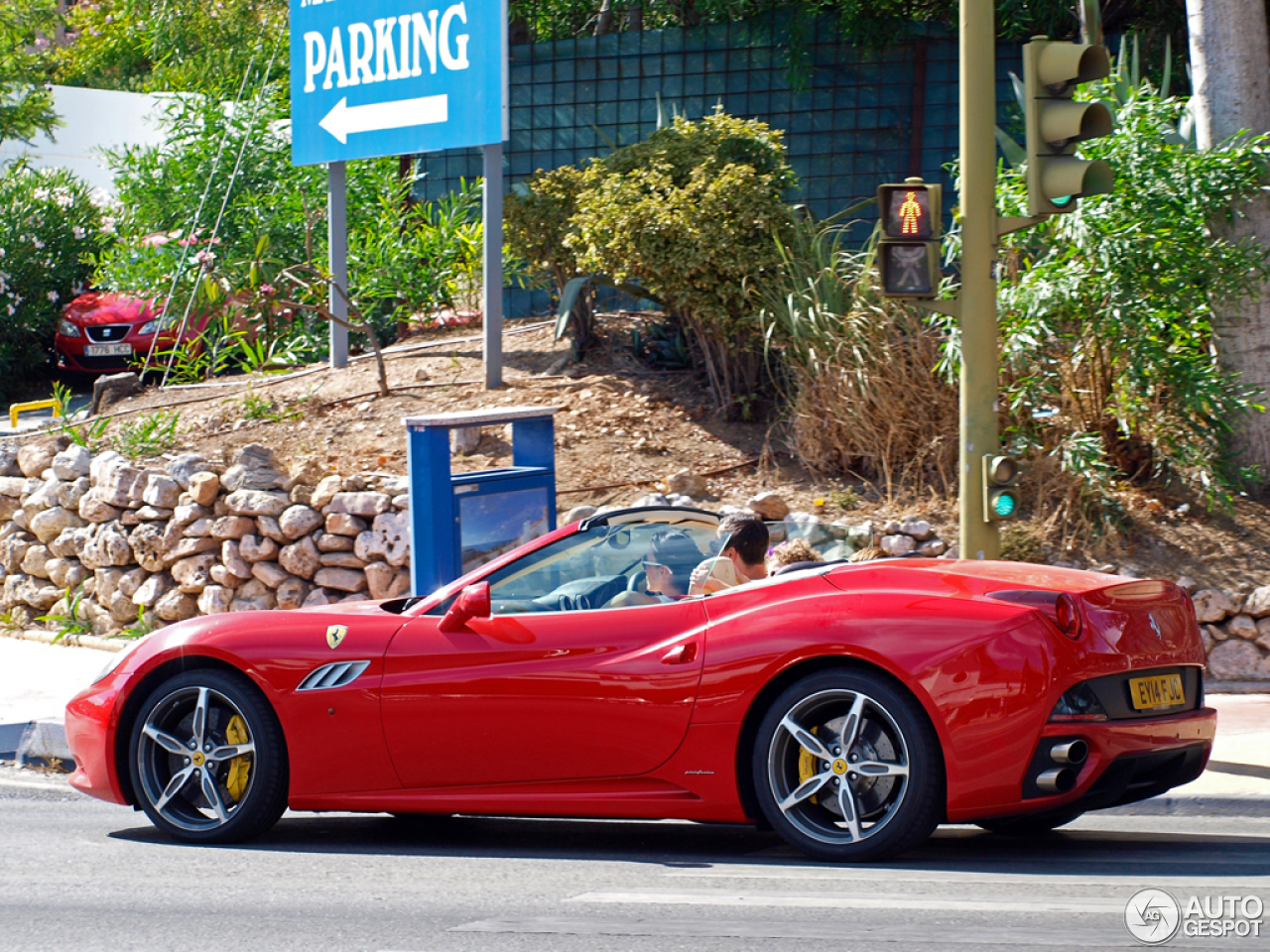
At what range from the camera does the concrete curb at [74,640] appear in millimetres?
10641

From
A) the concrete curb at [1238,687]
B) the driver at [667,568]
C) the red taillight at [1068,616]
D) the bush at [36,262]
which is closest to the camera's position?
the red taillight at [1068,616]

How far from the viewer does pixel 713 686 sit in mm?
5195

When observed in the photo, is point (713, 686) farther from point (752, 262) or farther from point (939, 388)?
point (752, 262)

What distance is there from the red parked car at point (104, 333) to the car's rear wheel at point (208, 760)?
1280cm

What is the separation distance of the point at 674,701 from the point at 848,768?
68 cm

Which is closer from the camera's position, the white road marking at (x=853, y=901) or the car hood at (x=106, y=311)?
the white road marking at (x=853, y=901)

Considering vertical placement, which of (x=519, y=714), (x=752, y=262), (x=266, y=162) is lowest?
(x=519, y=714)

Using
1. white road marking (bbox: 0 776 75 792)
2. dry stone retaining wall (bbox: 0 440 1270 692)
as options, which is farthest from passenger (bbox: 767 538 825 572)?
white road marking (bbox: 0 776 75 792)

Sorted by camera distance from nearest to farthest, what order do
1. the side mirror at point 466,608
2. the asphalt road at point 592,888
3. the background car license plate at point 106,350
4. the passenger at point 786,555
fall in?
the asphalt road at point 592,888, the side mirror at point 466,608, the passenger at point 786,555, the background car license plate at point 106,350

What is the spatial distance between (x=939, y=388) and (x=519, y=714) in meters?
5.29

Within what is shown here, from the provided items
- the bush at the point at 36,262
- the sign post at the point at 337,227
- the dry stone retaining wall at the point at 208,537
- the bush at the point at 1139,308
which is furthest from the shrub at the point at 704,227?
the bush at the point at 36,262

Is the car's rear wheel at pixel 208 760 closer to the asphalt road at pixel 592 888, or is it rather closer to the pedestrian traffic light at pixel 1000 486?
the asphalt road at pixel 592 888

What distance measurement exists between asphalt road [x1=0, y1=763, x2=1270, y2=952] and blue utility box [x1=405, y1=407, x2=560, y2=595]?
195 centimetres

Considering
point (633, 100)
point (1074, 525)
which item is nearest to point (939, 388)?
point (1074, 525)
